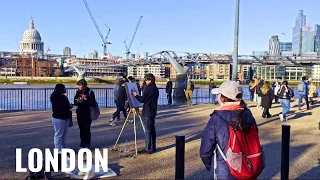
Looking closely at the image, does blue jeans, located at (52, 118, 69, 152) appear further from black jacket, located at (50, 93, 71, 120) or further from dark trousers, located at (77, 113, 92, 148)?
dark trousers, located at (77, 113, 92, 148)

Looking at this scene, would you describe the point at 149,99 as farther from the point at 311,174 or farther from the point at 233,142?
the point at 233,142

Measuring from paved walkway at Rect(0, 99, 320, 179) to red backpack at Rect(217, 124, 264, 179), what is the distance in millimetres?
3083

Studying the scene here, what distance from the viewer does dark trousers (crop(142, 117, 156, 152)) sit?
8.19m

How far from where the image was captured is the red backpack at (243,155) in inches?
135

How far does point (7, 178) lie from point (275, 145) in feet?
20.8

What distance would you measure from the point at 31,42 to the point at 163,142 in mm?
192141

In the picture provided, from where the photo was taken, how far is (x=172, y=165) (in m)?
7.30

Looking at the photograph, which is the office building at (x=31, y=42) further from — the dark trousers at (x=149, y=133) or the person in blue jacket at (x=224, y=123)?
the person in blue jacket at (x=224, y=123)

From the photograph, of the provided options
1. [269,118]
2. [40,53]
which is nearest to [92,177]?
[269,118]

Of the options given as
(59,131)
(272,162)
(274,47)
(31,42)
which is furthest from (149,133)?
(31,42)

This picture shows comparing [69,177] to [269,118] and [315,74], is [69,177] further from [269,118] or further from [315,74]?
[315,74]

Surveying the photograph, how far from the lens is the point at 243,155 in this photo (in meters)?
3.47

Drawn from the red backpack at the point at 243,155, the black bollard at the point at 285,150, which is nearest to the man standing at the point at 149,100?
the black bollard at the point at 285,150

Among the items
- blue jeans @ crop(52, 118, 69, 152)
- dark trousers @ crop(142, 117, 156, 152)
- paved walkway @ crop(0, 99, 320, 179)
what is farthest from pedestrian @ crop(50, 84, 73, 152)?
dark trousers @ crop(142, 117, 156, 152)
